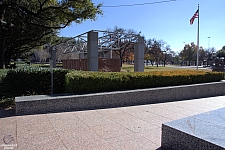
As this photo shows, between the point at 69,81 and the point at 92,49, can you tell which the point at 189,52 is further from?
the point at 69,81

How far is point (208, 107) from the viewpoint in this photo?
22.1ft

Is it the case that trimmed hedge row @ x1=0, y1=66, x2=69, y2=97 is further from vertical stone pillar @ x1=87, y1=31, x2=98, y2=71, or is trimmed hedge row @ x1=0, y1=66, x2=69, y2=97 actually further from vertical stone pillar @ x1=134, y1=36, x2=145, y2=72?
vertical stone pillar @ x1=134, y1=36, x2=145, y2=72

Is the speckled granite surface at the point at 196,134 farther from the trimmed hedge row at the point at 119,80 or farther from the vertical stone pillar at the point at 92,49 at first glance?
the vertical stone pillar at the point at 92,49

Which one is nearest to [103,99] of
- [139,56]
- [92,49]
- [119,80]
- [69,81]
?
[119,80]

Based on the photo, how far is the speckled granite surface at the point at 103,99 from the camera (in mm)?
5600

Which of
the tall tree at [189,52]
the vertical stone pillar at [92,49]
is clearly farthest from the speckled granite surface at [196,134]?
the tall tree at [189,52]

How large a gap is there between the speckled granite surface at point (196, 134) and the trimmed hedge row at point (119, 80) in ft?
13.0

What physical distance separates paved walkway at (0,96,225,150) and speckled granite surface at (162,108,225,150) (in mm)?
454

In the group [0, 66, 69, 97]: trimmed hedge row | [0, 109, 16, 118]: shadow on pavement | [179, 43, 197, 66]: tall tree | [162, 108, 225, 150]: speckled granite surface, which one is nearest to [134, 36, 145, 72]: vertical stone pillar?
[0, 66, 69, 97]: trimmed hedge row

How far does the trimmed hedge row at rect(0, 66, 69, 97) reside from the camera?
7355 millimetres

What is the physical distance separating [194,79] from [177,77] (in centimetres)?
110

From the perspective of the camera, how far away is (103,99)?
6.43 metres

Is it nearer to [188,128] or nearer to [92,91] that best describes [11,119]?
[92,91]

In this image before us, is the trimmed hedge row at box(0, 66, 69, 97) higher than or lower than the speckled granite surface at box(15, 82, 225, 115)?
higher
